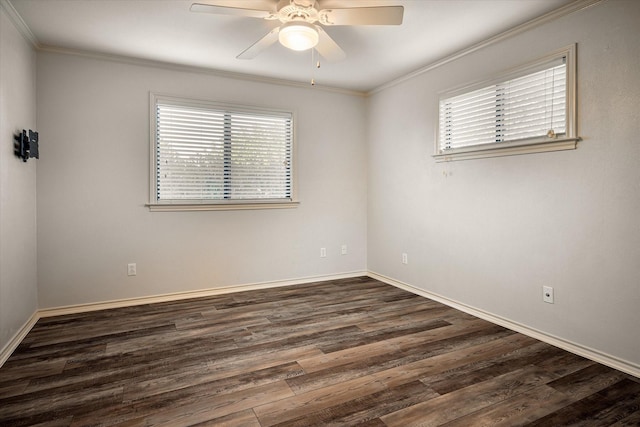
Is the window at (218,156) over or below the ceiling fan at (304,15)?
below

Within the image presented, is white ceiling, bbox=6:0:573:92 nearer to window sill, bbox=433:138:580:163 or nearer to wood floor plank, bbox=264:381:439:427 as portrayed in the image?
window sill, bbox=433:138:580:163

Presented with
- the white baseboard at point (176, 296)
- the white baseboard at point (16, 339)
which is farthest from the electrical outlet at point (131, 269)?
the white baseboard at point (16, 339)

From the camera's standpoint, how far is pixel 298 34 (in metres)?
2.31

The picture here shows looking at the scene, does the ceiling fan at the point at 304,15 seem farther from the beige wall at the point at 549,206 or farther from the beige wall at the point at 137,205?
the beige wall at the point at 137,205

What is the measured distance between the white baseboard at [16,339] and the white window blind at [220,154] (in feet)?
4.89

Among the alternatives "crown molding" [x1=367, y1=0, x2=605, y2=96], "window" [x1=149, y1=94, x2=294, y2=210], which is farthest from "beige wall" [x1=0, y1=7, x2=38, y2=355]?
"crown molding" [x1=367, y1=0, x2=605, y2=96]

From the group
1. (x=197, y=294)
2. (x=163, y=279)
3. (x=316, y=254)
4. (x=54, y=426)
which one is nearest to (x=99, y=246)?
(x=163, y=279)

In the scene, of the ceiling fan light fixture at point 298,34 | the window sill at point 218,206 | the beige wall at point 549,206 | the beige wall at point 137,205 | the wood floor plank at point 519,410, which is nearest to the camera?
the wood floor plank at point 519,410

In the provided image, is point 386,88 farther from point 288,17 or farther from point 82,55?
point 82,55

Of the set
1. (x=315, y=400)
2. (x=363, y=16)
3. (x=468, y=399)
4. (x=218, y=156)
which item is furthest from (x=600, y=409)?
(x=218, y=156)

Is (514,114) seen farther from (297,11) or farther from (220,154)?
(220,154)

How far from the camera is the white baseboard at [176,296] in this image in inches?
137

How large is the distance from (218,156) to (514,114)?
3003 millimetres

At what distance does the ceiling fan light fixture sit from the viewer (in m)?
2.28
